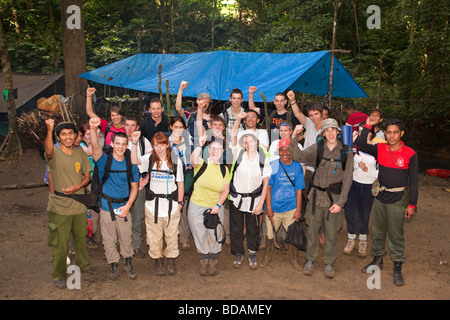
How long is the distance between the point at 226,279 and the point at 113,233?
1.42 m

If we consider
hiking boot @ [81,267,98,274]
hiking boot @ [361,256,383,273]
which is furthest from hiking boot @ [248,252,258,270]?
hiking boot @ [81,267,98,274]

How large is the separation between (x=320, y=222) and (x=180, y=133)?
203 centimetres

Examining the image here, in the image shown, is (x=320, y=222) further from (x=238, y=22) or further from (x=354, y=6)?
(x=238, y=22)

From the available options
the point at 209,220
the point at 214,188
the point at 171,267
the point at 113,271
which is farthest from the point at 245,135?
the point at 113,271

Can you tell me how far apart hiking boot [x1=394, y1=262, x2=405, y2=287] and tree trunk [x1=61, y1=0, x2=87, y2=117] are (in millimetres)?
10190

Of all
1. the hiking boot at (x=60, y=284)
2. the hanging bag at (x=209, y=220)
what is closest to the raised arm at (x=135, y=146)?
the hanging bag at (x=209, y=220)

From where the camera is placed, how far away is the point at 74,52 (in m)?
11.9

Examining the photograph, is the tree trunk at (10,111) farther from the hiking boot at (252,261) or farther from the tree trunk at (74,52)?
the hiking boot at (252,261)

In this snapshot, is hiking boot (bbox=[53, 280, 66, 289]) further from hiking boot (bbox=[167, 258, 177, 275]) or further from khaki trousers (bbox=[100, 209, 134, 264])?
hiking boot (bbox=[167, 258, 177, 275])

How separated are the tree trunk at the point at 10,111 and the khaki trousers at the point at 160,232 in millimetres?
8459

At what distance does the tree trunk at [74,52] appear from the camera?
38.2 ft

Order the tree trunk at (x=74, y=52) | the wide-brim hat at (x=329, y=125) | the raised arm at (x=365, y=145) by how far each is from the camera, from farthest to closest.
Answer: the tree trunk at (x=74, y=52)
the raised arm at (x=365, y=145)
the wide-brim hat at (x=329, y=125)

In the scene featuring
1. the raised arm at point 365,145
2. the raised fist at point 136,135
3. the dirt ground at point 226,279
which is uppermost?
the raised fist at point 136,135

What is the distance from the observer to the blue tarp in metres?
8.25
